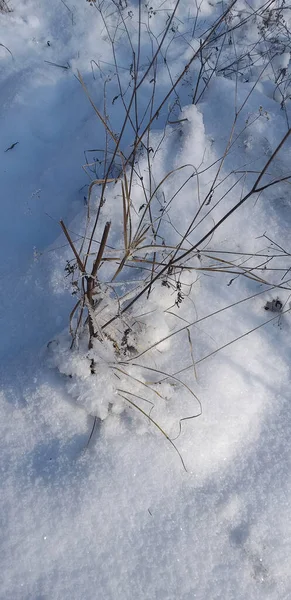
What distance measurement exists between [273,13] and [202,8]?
1.14 feet

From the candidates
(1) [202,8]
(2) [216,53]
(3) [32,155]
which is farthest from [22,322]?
(1) [202,8]

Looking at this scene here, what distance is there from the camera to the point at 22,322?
1.41m

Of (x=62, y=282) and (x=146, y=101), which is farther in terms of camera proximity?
(x=146, y=101)

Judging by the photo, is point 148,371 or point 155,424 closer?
point 155,424

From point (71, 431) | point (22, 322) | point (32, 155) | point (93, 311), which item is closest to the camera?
point (93, 311)

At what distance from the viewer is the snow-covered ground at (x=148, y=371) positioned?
44.4 inches

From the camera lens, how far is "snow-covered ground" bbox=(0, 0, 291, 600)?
1.13 metres

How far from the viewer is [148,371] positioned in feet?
4.35

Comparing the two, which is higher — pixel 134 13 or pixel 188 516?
pixel 134 13

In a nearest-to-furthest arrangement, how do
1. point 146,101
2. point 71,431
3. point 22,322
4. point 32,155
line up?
point 71,431
point 22,322
point 32,155
point 146,101

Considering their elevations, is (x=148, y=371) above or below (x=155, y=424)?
above

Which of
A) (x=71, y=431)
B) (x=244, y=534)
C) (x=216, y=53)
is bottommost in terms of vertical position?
(x=244, y=534)

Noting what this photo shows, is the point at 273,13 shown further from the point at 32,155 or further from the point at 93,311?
the point at 93,311

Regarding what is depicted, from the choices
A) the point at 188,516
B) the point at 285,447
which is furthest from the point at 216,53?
the point at 188,516
